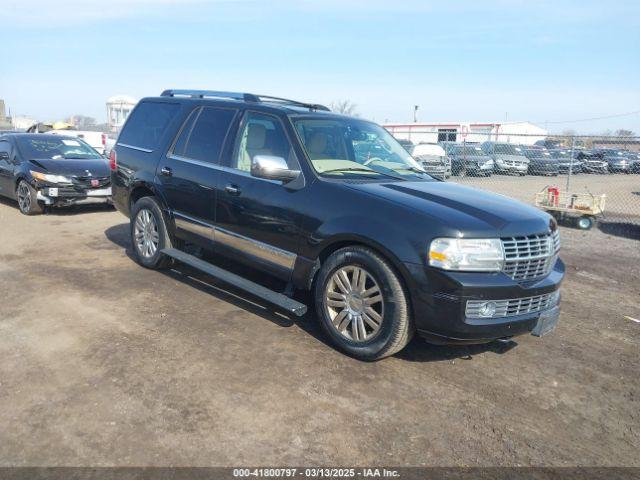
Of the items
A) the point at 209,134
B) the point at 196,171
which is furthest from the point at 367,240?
the point at 209,134

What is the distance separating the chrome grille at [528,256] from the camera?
3.56 metres

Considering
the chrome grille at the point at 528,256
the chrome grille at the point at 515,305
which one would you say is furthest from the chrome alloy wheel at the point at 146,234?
the chrome grille at the point at 528,256

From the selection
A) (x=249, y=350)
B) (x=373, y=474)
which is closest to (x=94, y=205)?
(x=249, y=350)

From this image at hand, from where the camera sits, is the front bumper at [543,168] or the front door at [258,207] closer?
the front door at [258,207]

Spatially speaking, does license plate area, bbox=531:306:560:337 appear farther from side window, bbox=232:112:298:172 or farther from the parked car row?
the parked car row

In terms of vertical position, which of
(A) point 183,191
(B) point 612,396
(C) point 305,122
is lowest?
(B) point 612,396

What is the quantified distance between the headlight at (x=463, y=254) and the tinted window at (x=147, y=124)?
11.9 ft

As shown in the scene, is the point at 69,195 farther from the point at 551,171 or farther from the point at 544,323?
the point at 551,171

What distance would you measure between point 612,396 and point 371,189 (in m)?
2.28

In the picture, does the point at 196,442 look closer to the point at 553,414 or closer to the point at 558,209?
the point at 553,414

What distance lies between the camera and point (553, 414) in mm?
3346

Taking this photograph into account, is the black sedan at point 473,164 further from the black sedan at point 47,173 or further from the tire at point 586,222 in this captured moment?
the black sedan at point 47,173

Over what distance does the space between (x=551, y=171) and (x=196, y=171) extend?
21222 mm

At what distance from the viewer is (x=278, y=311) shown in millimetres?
4879
